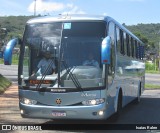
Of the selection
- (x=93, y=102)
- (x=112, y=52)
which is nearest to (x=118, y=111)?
(x=112, y=52)

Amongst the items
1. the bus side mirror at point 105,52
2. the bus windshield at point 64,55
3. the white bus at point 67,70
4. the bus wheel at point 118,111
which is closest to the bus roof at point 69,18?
the white bus at point 67,70

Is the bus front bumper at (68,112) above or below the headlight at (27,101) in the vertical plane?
below

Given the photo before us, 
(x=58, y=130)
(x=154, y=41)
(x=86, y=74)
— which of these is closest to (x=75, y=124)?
(x=58, y=130)

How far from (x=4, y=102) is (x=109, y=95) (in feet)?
24.6

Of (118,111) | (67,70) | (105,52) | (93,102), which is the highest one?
(105,52)

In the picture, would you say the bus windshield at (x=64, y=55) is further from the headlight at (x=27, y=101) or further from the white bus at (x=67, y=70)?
the headlight at (x=27, y=101)

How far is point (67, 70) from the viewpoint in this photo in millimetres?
10320

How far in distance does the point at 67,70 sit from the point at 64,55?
388 mm

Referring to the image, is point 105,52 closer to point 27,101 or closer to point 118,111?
point 27,101

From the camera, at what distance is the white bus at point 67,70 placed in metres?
10.2

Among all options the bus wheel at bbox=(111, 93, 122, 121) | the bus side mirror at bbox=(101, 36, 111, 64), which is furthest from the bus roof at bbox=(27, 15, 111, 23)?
the bus wheel at bbox=(111, 93, 122, 121)

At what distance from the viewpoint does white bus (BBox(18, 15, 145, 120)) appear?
401 inches

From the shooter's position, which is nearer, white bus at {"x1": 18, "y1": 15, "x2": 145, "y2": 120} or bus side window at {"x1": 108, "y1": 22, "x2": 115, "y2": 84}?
white bus at {"x1": 18, "y1": 15, "x2": 145, "y2": 120}

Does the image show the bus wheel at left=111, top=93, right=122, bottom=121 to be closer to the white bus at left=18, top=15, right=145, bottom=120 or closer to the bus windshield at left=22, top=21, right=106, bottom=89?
the white bus at left=18, top=15, right=145, bottom=120
